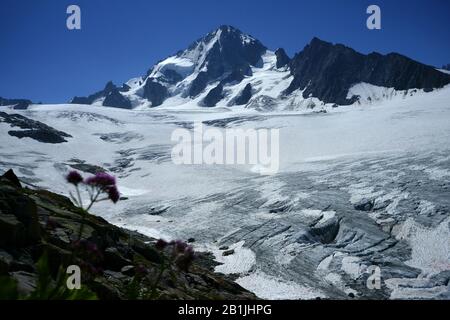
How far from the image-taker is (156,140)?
394 ft

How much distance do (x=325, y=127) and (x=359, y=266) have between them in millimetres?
94142

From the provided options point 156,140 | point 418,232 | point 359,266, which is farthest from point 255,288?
point 156,140

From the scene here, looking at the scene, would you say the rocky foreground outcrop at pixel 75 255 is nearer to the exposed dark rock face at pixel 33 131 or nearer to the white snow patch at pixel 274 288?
the white snow patch at pixel 274 288

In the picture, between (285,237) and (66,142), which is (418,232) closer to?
(285,237)

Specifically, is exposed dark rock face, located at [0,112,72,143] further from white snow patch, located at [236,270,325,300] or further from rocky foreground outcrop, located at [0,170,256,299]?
rocky foreground outcrop, located at [0,170,256,299]

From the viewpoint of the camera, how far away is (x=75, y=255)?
411cm

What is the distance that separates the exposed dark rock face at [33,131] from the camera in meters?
114

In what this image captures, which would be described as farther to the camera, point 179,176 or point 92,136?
point 92,136

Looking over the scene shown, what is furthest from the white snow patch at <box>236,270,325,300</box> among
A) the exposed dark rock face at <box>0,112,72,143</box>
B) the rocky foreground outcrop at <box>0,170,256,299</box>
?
the exposed dark rock face at <box>0,112,72,143</box>

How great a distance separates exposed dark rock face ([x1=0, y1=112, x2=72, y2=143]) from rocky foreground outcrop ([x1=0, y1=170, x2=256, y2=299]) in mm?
103446

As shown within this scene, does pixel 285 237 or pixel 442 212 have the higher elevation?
pixel 442 212

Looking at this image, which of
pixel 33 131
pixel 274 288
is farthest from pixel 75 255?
pixel 33 131

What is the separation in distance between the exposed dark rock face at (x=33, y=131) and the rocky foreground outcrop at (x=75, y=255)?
103446mm

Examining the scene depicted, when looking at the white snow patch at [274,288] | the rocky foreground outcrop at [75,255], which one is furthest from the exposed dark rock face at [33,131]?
the rocky foreground outcrop at [75,255]
